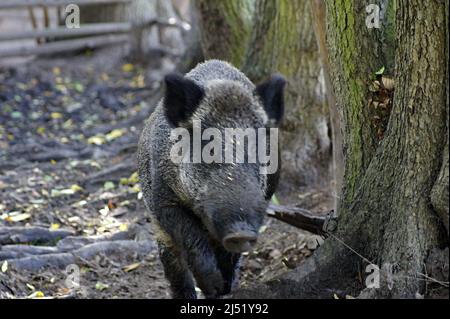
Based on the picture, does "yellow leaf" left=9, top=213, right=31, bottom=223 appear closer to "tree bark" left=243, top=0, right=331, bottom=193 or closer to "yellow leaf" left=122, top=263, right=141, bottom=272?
"yellow leaf" left=122, top=263, right=141, bottom=272

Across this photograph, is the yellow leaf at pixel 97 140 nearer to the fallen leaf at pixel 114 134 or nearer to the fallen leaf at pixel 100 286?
the fallen leaf at pixel 114 134

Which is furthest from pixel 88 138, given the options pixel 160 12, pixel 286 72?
pixel 160 12

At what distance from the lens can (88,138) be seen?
437 inches

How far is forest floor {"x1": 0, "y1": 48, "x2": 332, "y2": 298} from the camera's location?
6.15m

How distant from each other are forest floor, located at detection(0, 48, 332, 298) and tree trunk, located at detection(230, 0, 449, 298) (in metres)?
1.12

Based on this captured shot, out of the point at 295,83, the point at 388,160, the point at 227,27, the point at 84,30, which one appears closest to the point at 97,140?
the point at 227,27

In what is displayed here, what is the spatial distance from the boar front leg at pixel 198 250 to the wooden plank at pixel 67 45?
1108cm

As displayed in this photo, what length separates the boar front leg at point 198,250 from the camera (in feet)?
15.3

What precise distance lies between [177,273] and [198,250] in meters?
0.84

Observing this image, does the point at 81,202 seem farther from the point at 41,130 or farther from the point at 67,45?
the point at 67,45

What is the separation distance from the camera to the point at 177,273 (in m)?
5.43

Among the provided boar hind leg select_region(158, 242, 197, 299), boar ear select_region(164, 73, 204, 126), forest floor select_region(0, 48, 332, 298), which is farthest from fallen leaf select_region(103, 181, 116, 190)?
boar ear select_region(164, 73, 204, 126)

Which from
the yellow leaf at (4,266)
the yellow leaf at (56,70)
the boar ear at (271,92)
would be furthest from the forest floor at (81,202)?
the boar ear at (271,92)
